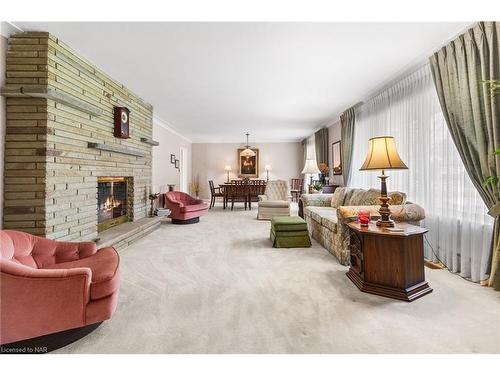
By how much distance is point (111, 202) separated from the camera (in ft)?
13.3

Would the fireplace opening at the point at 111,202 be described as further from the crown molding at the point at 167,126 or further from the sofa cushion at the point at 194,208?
the crown molding at the point at 167,126

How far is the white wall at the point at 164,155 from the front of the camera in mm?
6137

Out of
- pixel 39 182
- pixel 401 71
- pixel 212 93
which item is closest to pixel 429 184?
pixel 401 71

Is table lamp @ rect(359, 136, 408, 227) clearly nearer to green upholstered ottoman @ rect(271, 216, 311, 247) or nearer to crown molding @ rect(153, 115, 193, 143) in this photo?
green upholstered ottoman @ rect(271, 216, 311, 247)

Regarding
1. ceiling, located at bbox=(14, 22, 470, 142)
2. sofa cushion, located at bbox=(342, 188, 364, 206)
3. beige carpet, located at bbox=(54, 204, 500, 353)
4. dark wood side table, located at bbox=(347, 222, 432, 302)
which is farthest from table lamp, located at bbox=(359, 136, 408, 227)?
sofa cushion, located at bbox=(342, 188, 364, 206)

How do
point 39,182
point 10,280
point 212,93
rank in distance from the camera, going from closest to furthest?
point 10,280, point 39,182, point 212,93

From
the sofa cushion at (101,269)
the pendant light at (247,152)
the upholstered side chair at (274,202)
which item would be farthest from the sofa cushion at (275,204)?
the sofa cushion at (101,269)

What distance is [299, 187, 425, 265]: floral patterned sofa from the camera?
275 centimetres

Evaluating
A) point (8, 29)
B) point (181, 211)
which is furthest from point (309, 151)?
point (8, 29)

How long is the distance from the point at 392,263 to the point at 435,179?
1.56 metres

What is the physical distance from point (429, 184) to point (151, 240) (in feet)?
13.7

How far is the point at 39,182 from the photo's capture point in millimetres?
2527

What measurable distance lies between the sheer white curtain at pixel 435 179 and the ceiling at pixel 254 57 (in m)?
0.44

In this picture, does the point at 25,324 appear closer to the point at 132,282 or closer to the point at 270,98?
the point at 132,282
